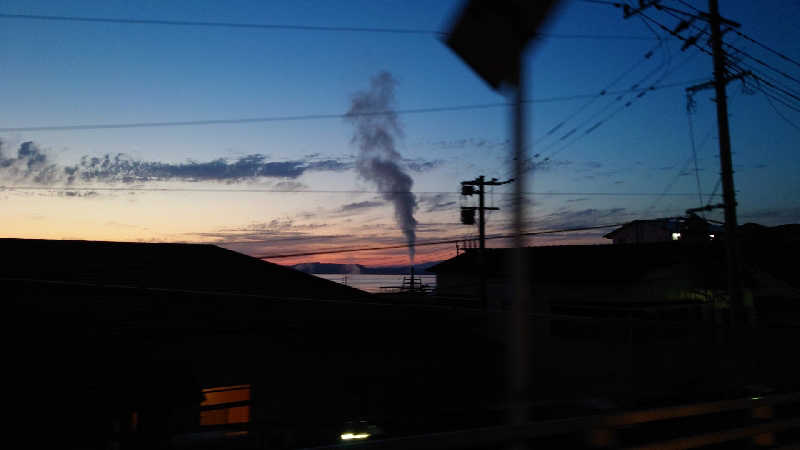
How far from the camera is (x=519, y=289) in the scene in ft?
10.5

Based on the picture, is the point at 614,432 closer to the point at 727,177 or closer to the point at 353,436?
the point at 353,436

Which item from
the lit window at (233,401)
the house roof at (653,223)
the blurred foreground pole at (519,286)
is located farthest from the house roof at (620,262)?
the blurred foreground pole at (519,286)

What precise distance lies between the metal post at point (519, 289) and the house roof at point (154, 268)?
9941mm

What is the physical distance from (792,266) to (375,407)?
41.1m

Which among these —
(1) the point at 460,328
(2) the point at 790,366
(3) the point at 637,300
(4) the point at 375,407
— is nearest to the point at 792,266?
(3) the point at 637,300

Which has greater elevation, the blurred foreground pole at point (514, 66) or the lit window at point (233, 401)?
the blurred foreground pole at point (514, 66)

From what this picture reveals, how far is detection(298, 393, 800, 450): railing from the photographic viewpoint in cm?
344

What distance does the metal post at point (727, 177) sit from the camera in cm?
1581

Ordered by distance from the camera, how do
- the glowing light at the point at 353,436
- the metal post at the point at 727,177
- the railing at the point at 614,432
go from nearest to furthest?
the railing at the point at 614,432, the glowing light at the point at 353,436, the metal post at the point at 727,177

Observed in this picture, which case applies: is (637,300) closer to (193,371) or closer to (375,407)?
(375,407)

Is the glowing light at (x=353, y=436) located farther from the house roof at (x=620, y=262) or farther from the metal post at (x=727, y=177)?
the house roof at (x=620, y=262)

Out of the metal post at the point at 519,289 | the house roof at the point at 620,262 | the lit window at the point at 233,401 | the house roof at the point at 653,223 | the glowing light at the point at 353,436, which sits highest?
the house roof at the point at 653,223

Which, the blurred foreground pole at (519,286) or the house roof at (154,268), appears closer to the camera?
the blurred foreground pole at (519,286)

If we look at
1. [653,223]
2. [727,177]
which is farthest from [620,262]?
[653,223]
